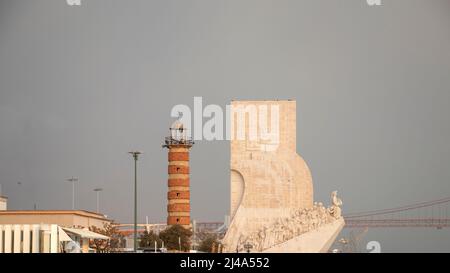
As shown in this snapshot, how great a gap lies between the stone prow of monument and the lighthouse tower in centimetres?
1109

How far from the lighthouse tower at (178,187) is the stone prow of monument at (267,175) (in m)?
11.1

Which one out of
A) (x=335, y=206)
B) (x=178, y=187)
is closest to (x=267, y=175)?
(x=335, y=206)

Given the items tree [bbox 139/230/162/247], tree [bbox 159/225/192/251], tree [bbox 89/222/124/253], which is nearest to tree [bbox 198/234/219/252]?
tree [bbox 159/225/192/251]

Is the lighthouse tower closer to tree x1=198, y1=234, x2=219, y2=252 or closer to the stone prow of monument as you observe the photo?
tree x1=198, y1=234, x2=219, y2=252

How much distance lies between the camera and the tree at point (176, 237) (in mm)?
76188

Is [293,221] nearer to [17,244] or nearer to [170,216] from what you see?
[170,216]

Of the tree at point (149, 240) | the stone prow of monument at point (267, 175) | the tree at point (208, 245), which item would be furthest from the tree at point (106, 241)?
the stone prow of monument at point (267, 175)

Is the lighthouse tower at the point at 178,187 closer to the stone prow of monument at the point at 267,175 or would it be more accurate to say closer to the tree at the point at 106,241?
the tree at the point at 106,241

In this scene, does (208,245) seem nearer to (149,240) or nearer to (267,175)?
(149,240)

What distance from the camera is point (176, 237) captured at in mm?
76750

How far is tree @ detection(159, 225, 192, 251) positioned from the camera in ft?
250

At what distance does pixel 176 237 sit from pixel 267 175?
31.8 ft
